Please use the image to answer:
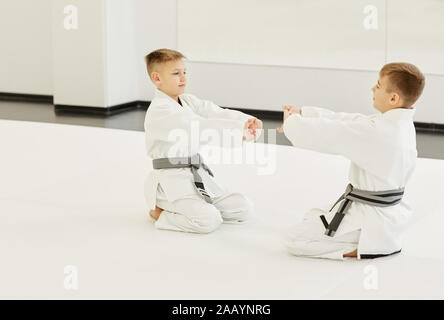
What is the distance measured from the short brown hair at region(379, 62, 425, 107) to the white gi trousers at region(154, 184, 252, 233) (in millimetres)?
968

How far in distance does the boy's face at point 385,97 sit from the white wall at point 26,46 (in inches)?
197

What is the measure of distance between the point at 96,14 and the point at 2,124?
1.27 meters

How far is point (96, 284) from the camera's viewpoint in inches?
112

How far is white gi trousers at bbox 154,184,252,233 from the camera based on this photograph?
3455 mm

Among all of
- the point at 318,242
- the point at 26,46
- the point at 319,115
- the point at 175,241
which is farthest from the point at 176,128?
the point at 26,46

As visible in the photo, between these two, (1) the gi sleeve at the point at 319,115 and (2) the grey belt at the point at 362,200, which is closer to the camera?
(2) the grey belt at the point at 362,200

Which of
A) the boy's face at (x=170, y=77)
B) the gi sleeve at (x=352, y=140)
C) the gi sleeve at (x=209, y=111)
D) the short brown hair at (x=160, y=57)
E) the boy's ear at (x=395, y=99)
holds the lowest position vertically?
the gi sleeve at (x=352, y=140)

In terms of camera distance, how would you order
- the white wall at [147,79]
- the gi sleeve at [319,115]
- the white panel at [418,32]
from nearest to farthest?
the gi sleeve at [319,115] < the white panel at [418,32] < the white wall at [147,79]

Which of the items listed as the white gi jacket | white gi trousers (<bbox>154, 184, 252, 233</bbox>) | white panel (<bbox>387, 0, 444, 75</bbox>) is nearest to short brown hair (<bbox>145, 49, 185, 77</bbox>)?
the white gi jacket

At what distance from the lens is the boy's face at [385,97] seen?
3084 millimetres

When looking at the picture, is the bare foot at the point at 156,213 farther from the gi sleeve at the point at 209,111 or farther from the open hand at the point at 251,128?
the open hand at the point at 251,128

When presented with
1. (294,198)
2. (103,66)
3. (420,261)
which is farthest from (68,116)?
(420,261)

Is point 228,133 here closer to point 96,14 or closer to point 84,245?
point 84,245

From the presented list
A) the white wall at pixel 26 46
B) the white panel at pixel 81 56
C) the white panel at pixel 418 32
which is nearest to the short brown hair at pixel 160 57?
the white panel at pixel 418 32
